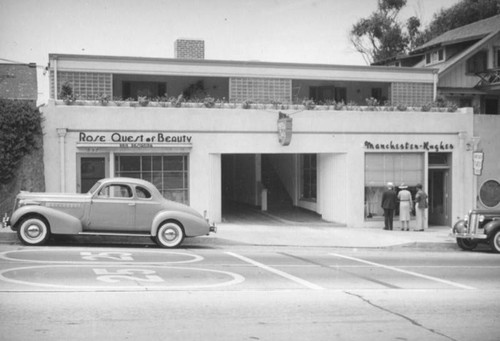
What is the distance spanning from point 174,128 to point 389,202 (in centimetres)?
795

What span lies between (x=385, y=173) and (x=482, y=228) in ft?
19.7

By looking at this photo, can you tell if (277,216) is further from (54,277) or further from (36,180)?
(54,277)

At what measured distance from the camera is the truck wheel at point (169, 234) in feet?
→ 57.3

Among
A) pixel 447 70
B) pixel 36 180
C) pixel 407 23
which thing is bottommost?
pixel 36 180

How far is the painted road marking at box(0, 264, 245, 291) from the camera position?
10.9 m

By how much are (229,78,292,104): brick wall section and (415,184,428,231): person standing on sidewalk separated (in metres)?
6.07

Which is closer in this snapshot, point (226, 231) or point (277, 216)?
point (226, 231)

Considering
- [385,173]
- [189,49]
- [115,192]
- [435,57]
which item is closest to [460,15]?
[435,57]

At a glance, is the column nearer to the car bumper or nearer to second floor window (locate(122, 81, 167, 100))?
second floor window (locate(122, 81, 167, 100))

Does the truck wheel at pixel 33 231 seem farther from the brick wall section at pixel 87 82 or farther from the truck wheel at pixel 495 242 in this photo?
the truck wheel at pixel 495 242

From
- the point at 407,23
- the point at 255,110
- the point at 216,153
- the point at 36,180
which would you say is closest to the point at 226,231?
the point at 216,153

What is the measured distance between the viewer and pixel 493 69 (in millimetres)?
33906

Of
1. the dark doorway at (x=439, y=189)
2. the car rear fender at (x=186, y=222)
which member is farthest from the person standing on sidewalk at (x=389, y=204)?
the car rear fender at (x=186, y=222)

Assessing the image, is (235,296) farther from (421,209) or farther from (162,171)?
(421,209)
